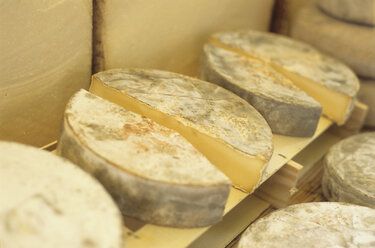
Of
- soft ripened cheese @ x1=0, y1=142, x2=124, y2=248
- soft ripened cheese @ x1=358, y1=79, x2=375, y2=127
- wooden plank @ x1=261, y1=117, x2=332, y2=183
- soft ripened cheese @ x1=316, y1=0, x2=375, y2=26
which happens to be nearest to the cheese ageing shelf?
wooden plank @ x1=261, y1=117, x2=332, y2=183

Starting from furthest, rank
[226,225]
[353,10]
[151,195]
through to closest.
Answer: [353,10] → [226,225] → [151,195]

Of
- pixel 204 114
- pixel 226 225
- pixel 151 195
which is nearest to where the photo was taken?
pixel 151 195

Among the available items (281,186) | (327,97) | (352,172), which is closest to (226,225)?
(281,186)

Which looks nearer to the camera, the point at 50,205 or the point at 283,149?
the point at 50,205

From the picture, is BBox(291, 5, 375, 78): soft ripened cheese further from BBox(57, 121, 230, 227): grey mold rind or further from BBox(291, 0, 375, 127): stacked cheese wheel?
BBox(57, 121, 230, 227): grey mold rind

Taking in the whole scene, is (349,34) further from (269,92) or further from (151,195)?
(151,195)

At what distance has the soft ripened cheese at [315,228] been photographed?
48.4 inches

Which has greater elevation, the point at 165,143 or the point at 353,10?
the point at 353,10

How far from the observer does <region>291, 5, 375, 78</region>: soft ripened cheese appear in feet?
7.20

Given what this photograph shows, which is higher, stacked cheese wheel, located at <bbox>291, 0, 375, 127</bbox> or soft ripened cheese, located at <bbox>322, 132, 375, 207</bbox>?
stacked cheese wheel, located at <bbox>291, 0, 375, 127</bbox>

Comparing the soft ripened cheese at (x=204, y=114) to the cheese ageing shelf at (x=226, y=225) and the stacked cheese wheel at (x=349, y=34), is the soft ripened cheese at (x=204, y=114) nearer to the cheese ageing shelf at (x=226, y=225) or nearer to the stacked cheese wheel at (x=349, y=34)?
the cheese ageing shelf at (x=226, y=225)

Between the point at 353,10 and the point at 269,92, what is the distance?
880 millimetres

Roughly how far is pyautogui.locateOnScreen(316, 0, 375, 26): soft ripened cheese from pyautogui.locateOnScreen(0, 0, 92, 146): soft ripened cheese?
135cm

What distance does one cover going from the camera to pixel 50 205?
0.97 meters
